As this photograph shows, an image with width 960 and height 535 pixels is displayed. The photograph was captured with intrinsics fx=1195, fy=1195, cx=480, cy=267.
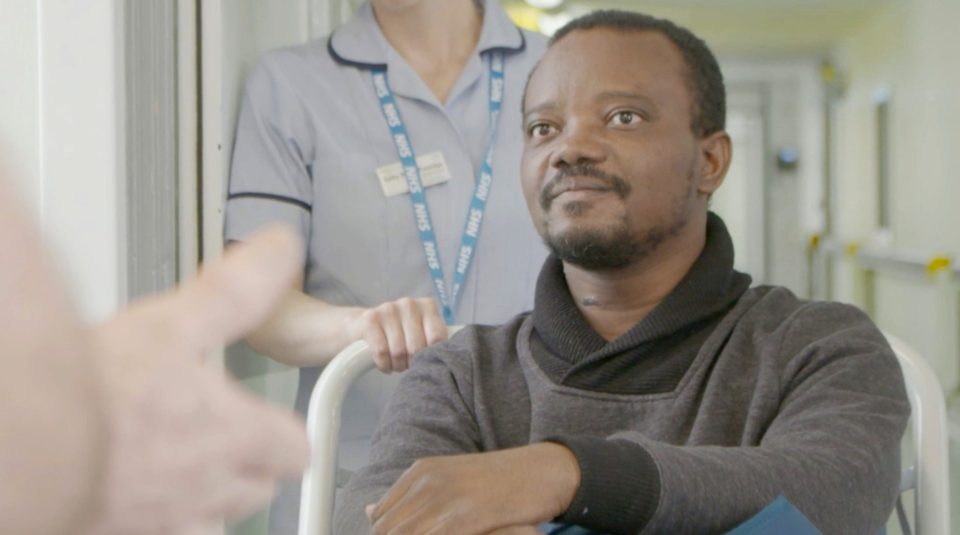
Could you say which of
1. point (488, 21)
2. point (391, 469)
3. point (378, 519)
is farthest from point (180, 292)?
point (488, 21)

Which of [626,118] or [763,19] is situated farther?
[763,19]

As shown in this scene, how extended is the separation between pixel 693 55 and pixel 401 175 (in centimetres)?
36

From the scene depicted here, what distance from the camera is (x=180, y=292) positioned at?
238 mm

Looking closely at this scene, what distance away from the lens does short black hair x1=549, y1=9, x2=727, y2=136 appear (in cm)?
104

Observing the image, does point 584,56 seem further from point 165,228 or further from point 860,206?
point 860,206

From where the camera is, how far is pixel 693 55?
105 cm

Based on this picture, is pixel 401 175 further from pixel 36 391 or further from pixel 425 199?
pixel 36 391

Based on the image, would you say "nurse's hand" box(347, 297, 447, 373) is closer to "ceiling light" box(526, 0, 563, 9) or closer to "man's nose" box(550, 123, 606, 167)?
"man's nose" box(550, 123, 606, 167)

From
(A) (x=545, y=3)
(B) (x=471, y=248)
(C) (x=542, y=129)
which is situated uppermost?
(A) (x=545, y=3)

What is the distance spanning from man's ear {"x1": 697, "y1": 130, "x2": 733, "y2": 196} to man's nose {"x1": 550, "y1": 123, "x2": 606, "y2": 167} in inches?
5.1

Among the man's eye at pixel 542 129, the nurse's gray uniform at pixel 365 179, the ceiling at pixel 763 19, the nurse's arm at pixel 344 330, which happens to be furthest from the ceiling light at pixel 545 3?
the man's eye at pixel 542 129

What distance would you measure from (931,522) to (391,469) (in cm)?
42

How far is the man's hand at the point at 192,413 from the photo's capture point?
22 cm

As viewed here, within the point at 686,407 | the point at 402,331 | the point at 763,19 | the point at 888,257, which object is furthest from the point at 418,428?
the point at 763,19
